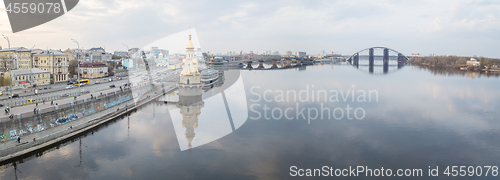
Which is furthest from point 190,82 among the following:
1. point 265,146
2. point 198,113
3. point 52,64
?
point 52,64

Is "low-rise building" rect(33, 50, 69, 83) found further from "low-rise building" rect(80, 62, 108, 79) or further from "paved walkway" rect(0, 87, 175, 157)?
"paved walkway" rect(0, 87, 175, 157)

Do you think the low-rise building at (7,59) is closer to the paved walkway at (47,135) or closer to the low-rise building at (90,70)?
the low-rise building at (90,70)

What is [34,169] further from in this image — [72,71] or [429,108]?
[72,71]

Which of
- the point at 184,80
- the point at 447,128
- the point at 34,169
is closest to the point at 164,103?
the point at 184,80

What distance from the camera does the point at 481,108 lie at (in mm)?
21609

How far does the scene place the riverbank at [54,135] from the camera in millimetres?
10310

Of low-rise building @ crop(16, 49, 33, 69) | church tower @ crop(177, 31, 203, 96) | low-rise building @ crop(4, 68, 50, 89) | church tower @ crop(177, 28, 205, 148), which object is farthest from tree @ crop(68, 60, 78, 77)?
church tower @ crop(177, 31, 203, 96)

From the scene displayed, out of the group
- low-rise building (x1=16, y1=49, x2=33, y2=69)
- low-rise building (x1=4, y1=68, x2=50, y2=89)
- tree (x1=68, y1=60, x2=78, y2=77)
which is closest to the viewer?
low-rise building (x1=4, y1=68, x2=50, y2=89)

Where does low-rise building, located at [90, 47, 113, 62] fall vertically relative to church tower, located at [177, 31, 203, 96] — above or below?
above

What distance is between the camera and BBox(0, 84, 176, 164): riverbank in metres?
10.3

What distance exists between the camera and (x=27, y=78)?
24.0 metres

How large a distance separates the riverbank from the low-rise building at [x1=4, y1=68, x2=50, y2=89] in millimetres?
10566

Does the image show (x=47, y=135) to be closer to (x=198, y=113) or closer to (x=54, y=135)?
(x=54, y=135)

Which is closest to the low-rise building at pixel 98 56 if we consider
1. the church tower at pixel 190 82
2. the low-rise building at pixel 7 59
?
the low-rise building at pixel 7 59
